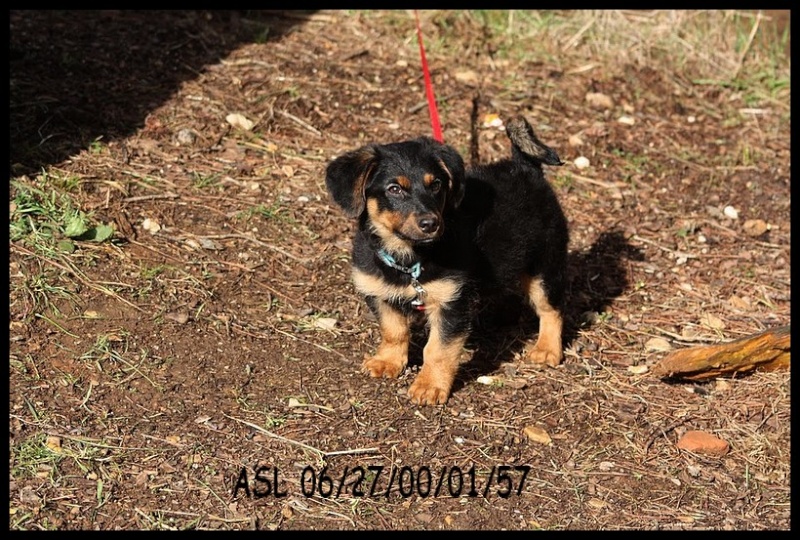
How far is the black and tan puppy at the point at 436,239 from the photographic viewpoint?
15.0 ft

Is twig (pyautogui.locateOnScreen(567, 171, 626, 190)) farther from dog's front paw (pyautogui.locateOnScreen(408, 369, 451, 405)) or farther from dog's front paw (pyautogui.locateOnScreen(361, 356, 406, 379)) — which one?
dog's front paw (pyautogui.locateOnScreen(408, 369, 451, 405))

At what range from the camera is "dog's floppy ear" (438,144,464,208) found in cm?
468

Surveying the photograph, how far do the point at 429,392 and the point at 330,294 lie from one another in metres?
1.11

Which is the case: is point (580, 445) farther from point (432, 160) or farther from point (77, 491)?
point (77, 491)

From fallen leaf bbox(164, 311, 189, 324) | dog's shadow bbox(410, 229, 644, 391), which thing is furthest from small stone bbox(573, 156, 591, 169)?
fallen leaf bbox(164, 311, 189, 324)

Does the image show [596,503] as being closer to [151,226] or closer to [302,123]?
[151,226]

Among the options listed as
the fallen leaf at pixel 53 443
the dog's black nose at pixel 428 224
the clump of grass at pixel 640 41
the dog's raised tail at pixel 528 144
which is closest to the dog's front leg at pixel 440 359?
the dog's black nose at pixel 428 224

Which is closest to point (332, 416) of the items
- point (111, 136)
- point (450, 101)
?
point (111, 136)

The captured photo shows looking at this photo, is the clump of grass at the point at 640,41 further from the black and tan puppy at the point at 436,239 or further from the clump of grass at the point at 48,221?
the clump of grass at the point at 48,221

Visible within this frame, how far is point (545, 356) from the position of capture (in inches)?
207

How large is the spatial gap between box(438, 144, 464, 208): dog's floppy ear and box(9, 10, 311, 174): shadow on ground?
2.78 meters

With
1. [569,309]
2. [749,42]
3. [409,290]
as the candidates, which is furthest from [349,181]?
[749,42]

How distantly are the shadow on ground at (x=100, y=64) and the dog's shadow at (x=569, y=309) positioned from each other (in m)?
2.82
